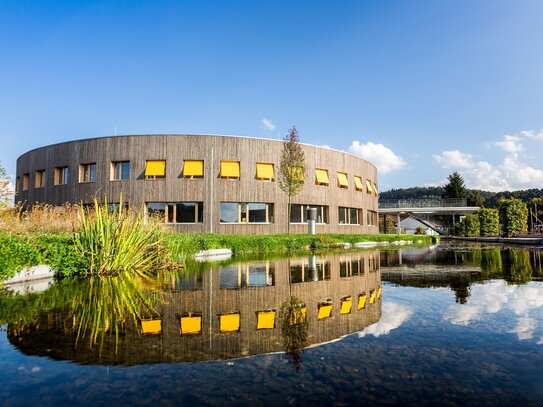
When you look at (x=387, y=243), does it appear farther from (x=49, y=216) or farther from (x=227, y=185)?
(x=49, y=216)

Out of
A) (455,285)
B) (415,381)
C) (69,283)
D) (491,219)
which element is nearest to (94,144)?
(69,283)

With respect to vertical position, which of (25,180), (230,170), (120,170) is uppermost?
(25,180)

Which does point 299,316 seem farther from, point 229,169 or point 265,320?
point 229,169

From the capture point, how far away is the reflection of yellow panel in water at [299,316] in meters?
4.64

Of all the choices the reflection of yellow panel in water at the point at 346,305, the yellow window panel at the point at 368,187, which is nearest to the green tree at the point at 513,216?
the yellow window panel at the point at 368,187

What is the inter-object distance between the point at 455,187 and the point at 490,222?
2745 cm

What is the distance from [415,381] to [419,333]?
1425mm

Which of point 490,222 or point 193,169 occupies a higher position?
point 193,169

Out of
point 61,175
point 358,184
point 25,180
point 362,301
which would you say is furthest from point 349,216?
point 25,180

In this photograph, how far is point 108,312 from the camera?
5207mm

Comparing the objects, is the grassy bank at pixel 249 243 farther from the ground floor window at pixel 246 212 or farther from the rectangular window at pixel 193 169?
the rectangular window at pixel 193 169

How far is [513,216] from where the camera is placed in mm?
35469

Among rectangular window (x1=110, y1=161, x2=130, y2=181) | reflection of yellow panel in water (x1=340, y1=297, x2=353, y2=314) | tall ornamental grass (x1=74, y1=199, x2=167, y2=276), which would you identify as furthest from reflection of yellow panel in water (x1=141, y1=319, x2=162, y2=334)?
rectangular window (x1=110, y1=161, x2=130, y2=181)

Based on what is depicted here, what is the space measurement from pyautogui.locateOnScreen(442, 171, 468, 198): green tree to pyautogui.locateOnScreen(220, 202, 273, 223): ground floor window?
2045 inches
